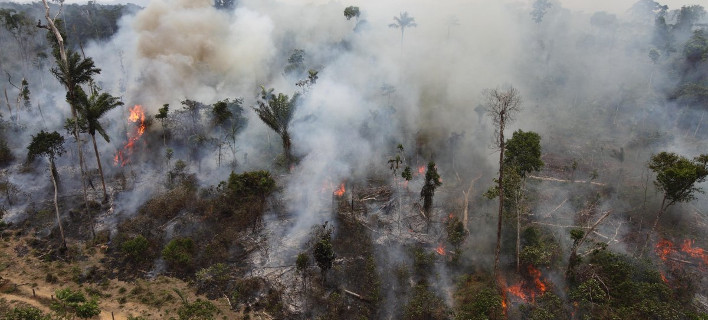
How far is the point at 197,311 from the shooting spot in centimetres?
2111

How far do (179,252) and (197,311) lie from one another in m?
5.22

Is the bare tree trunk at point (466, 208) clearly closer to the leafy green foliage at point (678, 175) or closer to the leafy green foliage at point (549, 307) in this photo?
the leafy green foliage at point (549, 307)

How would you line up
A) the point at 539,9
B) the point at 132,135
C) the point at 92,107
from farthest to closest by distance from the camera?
the point at 539,9, the point at 132,135, the point at 92,107

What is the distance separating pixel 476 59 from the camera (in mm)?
63500

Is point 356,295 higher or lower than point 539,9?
lower

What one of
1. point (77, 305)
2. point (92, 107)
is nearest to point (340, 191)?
point (77, 305)

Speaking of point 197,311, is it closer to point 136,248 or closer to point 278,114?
point 136,248

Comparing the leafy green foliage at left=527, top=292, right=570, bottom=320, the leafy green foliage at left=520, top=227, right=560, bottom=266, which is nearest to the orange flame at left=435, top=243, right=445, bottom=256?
the leafy green foliage at left=520, top=227, right=560, bottom=266

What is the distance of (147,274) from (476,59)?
2202 inches

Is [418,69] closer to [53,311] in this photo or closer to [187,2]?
[187,2]

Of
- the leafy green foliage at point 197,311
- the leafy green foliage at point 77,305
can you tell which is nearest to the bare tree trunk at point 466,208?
the leafy green foliage at point 197,311

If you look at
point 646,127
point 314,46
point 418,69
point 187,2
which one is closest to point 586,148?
point 646,127

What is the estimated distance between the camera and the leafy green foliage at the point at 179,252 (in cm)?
2466

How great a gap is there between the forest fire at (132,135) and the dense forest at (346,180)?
237 millimetres
